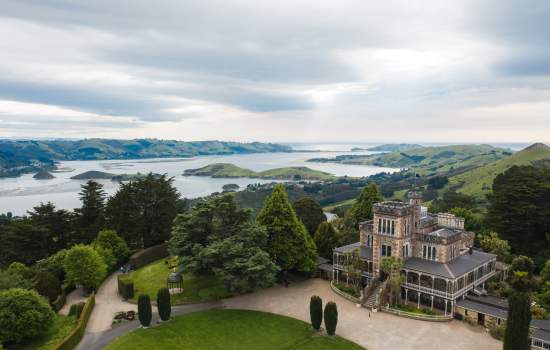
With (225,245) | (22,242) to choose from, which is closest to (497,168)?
(225,245)

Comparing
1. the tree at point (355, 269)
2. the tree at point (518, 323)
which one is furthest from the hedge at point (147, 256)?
the tree at point (518, 323)

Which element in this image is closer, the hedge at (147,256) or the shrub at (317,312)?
the shrub at (317,312)

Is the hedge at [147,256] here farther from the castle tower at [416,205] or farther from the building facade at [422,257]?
the castle tower at [416,205]

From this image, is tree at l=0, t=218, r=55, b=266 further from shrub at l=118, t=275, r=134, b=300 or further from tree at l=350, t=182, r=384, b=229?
tree at l=350, t=182, r=384, b=229

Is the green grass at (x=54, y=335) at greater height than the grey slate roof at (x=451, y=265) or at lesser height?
lesser

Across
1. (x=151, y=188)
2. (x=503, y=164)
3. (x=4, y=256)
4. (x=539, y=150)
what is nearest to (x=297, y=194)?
(x=503, y=164)

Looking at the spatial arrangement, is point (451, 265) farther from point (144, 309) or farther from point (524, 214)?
point (144, 309)

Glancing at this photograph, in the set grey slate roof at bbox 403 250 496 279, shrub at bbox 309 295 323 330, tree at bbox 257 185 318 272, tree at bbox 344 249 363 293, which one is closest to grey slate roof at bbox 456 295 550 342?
grey slate roof at bbox 403 250 496 279
